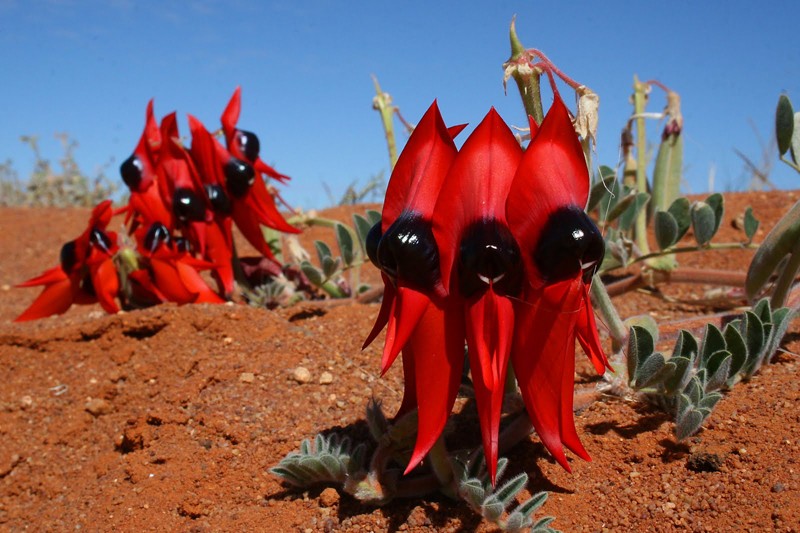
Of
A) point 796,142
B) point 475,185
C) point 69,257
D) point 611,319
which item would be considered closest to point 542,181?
point 475,185

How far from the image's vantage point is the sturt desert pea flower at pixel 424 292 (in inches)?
40.1

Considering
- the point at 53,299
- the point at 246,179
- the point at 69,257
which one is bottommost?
the point at 53,299

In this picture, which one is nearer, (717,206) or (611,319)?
(611,319)

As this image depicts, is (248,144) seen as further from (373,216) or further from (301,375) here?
(301,375)

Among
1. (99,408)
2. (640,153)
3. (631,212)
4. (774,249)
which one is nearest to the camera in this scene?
(774,249)

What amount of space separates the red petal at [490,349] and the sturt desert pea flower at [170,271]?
1.53 metres

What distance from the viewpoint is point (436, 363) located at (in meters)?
1.04

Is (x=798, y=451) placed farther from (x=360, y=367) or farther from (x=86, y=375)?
(x=86, y=375)

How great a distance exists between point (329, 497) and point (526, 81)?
2.34ft

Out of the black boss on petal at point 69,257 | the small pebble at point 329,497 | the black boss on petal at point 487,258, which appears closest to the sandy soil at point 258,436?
the small pebble at point 329,497

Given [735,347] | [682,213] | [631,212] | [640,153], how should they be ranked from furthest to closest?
1. [640,153]
2. [631,212]
3. [682,213]
4. [735,347]

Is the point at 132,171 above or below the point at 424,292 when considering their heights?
above

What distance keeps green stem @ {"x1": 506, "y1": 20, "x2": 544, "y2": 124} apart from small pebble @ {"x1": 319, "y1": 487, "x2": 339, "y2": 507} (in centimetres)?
66

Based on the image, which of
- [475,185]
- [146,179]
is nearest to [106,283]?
[146,179]
